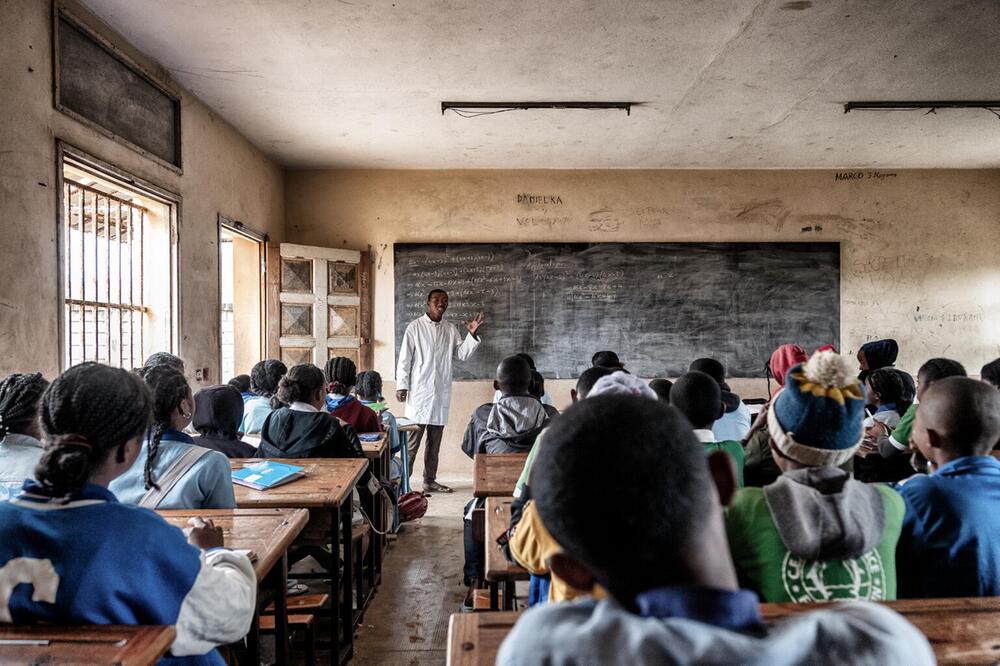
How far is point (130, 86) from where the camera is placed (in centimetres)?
307

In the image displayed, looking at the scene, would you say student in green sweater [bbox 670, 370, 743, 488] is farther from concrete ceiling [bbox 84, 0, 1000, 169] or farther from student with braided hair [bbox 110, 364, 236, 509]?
concrete ceiling [bbox 84, 0, 1000, 169]

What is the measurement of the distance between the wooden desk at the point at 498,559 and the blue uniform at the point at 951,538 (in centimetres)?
82

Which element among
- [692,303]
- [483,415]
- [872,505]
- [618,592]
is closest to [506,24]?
[483,415]

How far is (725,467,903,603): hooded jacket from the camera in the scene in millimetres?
969

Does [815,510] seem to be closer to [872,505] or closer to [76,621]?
[872,505]

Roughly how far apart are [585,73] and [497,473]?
2278 millimetres

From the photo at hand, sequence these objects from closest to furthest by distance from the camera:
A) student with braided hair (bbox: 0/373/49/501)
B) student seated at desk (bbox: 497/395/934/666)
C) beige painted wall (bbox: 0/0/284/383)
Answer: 1. student seated at desk (bbox: 497/395/934/666)
2. student with braided hair (bbox: 0/373/49/501)
3. beige painted wall (bbox: 0/0/284/383)

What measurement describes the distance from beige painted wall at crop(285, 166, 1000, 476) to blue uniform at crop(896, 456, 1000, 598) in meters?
4.19

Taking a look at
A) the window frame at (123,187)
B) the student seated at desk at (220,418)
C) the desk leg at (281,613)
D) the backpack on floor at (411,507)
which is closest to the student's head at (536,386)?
the backpack on floor at (411,507)

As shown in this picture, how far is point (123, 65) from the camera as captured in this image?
301 centimetres

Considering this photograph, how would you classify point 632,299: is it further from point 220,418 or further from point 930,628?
point 930,628

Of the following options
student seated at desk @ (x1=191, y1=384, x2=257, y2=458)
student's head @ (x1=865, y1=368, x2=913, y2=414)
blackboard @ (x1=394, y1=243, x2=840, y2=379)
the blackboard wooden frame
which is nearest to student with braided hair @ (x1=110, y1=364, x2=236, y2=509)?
student seated at desk @ (x1=191, y1=384, x2=257, y2=458)

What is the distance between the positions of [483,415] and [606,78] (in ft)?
6.52

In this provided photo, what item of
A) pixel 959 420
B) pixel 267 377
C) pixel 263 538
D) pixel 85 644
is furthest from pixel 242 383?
pixel 959 420
